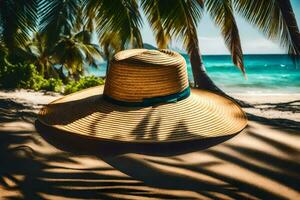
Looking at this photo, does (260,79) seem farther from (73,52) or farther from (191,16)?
(191,16)

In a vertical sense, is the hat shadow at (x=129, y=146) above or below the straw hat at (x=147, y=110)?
Result: below

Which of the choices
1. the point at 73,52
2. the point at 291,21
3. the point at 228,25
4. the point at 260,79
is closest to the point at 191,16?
the point at 228,25

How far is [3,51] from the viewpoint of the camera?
10.1 metres

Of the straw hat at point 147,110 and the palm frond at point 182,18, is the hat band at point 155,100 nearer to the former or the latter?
the straw hat at point 147,110

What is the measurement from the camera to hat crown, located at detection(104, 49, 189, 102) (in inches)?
125

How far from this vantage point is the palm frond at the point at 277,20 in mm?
3904

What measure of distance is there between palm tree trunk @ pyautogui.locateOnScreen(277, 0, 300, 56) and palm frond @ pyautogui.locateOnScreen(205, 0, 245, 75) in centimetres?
83

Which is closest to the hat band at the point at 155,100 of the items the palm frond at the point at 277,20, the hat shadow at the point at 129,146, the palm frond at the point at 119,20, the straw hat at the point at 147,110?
the straw hat at the point at 147,110

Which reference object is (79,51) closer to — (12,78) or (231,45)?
(12,78)

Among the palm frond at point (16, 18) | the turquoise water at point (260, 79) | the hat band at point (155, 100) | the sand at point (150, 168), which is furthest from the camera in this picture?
the turquoise water at point (260, 79)

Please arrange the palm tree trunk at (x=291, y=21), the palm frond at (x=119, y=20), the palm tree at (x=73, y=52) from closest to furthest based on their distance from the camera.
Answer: the palm tree trunk at (x=291, y=21) < the palm frond at (x=119, y=20) < the palm tree at (x=73, y=52)

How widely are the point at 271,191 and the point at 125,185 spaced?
1.21 m

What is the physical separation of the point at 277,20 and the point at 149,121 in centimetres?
229

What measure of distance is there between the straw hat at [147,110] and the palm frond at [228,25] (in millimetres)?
1441
